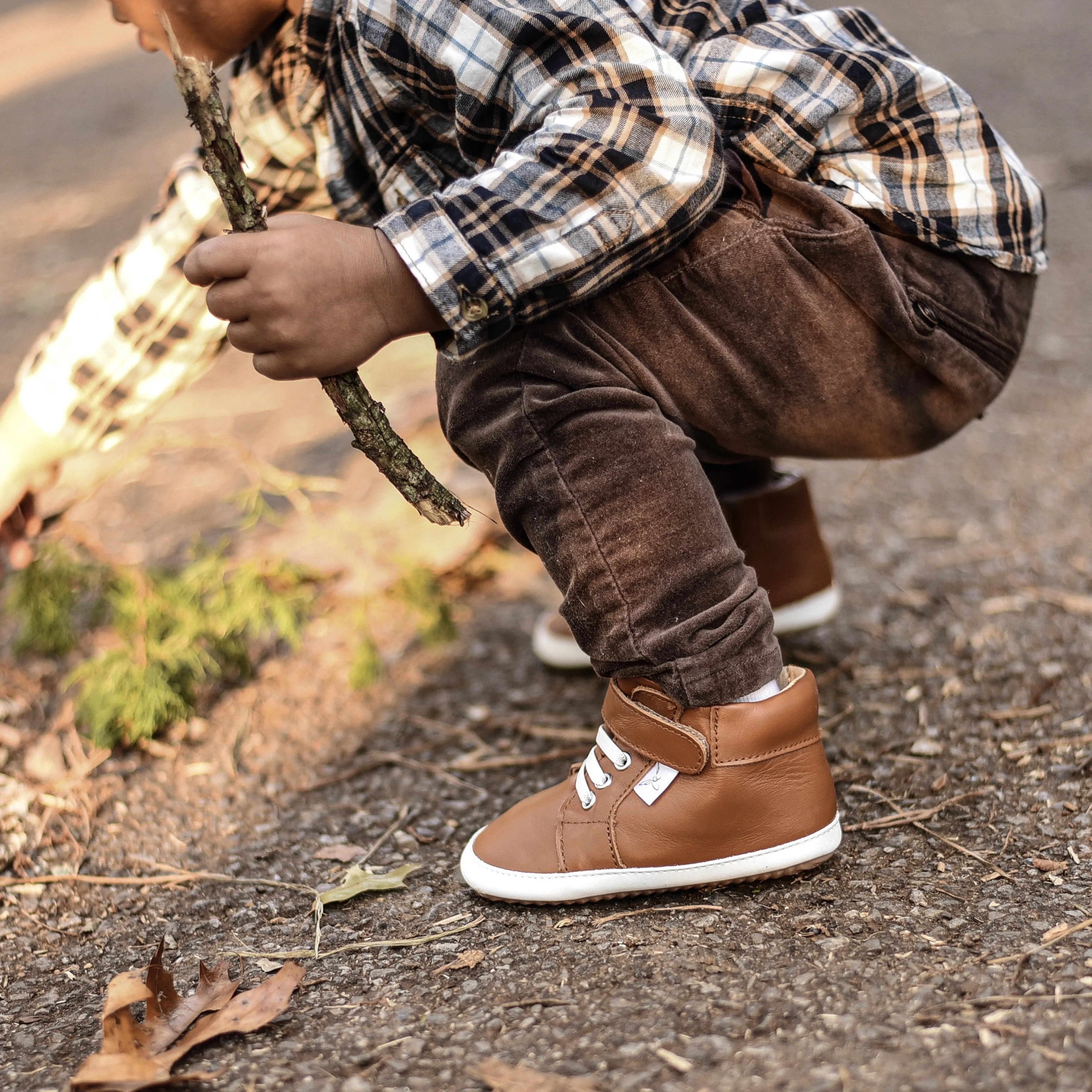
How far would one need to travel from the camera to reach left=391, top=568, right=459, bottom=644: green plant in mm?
2176

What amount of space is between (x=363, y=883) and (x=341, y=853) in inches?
4.9

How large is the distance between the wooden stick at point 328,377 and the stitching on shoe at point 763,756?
17.0 inches

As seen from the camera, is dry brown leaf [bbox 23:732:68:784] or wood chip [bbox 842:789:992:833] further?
dry brown leaf [bbox 23:732:68:784]

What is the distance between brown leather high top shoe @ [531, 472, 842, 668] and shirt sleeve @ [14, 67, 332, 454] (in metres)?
0.83

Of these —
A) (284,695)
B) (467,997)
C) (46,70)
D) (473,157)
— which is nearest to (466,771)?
(284,695)

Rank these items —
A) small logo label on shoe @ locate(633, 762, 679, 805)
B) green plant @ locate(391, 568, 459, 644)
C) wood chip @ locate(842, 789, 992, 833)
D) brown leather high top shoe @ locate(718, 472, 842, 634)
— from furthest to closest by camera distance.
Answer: green plant @ locate(391, 568, 459, 644) < brown leather high top shoe @ locate(718, 472, 842, 634) < wood chip @ locate(842, 789, 992, 833) < small logo label on shoe @ locate(633, 762, 679, 805)

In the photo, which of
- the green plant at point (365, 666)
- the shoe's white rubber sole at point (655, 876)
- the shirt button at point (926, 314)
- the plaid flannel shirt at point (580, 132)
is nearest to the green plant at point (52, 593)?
the green plant at point (365, 666)

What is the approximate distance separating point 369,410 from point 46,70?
9.90 meters

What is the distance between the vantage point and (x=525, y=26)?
50.2 inches

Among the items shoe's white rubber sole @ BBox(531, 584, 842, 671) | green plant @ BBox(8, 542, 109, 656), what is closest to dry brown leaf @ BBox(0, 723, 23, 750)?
green plant @ BBox(8, 542, 109, 656)

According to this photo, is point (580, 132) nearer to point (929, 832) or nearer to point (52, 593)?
point (929, 832)

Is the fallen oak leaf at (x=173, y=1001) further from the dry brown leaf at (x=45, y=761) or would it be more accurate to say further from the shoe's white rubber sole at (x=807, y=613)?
the shoe's white rubber sole at (x=807, y=613)

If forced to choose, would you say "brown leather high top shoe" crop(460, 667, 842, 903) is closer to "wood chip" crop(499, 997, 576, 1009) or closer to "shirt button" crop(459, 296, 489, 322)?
"wood chip" crop(499, 997, 576, 1009)

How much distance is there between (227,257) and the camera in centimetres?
122
